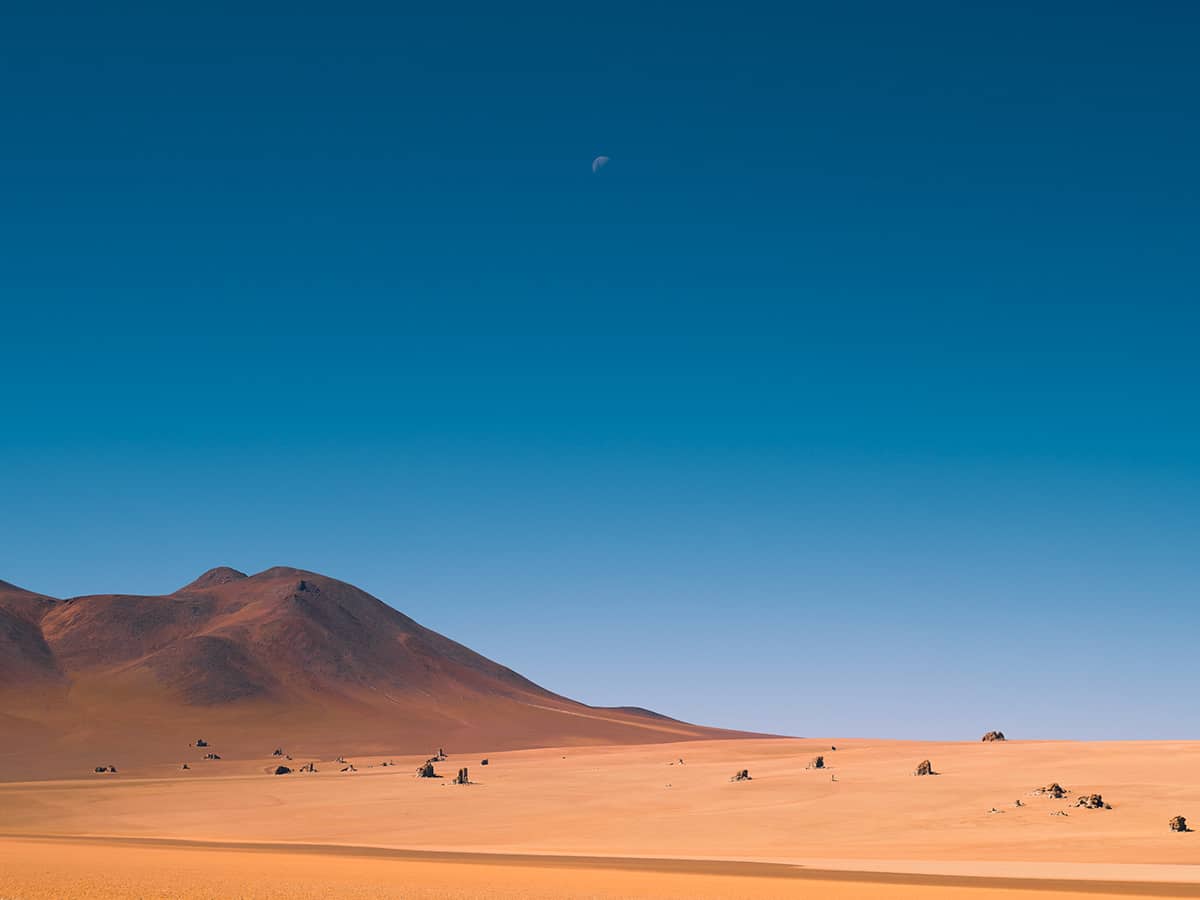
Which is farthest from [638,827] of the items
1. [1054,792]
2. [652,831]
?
[1054,792]

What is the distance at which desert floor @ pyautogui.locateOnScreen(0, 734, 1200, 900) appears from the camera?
35.0m

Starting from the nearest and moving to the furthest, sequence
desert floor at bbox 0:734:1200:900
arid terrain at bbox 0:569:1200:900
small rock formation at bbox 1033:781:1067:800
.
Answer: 1. desert floor at bbox 0:734:1200:900
2. arid terrain at bbox 0:569:1200:900
3. small rock formation at bbox 1033:781:1067:800

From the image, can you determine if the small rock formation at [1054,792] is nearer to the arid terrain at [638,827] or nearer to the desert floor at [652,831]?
the arid terrain at [638,827]

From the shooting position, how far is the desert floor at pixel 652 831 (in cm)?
3500

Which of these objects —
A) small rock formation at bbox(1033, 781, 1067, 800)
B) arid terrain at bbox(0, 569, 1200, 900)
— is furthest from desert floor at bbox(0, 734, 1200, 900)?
small rock formation at bbox(1033, 781, 1067, 800)

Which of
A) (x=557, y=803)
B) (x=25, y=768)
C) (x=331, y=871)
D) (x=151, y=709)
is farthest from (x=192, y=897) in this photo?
(x=151, y=709)

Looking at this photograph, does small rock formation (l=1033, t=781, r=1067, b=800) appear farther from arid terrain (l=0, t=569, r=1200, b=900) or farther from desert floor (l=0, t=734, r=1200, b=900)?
desert floor (l=0, t=734, r=1200, b=900)

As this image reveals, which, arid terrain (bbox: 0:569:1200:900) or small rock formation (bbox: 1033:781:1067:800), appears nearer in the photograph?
arid terrain (bbox: 0:569:1200:900)

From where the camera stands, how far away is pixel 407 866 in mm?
41312

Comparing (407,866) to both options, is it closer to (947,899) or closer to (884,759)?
(947,899)

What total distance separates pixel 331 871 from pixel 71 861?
971cm

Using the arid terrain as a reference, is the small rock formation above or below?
above

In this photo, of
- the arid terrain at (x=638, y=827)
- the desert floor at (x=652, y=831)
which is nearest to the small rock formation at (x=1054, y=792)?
the arid terrain at (x=638, y=827)

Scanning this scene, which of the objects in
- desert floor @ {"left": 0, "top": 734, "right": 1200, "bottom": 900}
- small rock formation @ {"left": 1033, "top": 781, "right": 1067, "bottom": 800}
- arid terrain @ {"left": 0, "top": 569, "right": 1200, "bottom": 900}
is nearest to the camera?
desert floor @ {"left": 0, "top": 734, "right": 1200, "bottom": 900}
